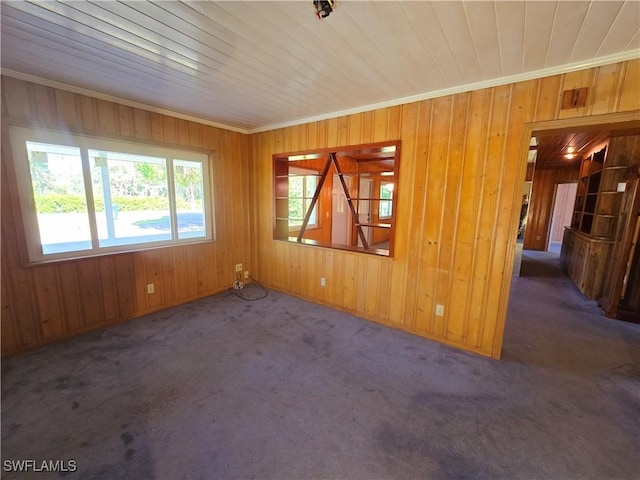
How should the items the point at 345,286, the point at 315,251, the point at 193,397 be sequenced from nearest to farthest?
the point at 193,397, the point at 345,286, the point at 315,251

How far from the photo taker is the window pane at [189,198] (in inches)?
138

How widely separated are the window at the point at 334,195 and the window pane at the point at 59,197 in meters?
2.25

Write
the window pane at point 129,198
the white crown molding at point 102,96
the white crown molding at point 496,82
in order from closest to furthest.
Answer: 1. the white crown molding at point 496,82
2. the white crown molding at point 102,96
3. the window pane at point 129,198

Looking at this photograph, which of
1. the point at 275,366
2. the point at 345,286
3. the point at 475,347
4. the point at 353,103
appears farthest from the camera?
the point at 345,286

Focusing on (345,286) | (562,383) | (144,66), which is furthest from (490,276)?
(144,66)

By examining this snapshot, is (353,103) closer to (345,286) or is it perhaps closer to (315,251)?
(315,251)

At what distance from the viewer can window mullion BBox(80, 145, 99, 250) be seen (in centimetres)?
267

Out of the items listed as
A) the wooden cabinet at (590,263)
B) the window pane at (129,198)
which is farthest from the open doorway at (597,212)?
the window pane at (129,198)

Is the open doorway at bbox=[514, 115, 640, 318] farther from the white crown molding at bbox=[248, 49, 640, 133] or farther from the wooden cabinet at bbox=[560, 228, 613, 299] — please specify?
the white crown molding at bbox=[248, 49, 640, 133]

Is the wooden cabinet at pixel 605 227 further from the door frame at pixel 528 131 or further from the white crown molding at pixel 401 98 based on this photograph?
the white crown molding at pixel 401 98

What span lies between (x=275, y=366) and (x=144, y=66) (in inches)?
107

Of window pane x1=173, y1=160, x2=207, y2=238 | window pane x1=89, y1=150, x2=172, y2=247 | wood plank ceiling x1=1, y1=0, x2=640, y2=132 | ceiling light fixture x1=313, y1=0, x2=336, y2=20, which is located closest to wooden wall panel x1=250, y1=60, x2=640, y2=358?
wood plank ceiling x1=1, y1=0, x2=640, y2=132

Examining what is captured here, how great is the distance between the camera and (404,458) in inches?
58.8

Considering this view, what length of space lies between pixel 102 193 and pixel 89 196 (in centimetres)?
13
